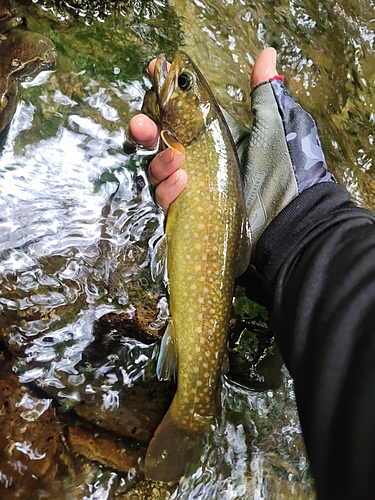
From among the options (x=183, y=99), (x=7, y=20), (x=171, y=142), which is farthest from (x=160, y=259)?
(x=7, y=20)

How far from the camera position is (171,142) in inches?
89.9

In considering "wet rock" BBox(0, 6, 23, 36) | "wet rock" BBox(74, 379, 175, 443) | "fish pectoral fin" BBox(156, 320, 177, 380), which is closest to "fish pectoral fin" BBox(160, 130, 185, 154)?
"fish pectoral fin" BBox(156, 320, 177, 380)

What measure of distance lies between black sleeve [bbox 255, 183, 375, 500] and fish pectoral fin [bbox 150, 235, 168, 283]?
535 mm

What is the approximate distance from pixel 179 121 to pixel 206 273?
2.59ft

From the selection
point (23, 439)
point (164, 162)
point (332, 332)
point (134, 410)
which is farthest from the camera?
point (134, 410)

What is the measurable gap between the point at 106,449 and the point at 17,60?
2.09m

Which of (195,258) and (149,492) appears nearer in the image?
(195,258)

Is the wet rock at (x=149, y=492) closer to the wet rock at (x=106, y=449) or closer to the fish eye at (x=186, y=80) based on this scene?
the wet rock at (x=106, y=449)

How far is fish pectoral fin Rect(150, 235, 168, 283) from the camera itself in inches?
89.5

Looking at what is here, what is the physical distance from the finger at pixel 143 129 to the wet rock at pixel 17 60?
62 cm

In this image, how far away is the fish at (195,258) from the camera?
2133mm

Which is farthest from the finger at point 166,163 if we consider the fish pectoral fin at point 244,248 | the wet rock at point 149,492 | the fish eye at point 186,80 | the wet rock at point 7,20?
the wet rock at point 149,492

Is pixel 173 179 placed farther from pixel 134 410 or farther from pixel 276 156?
pixel 134 410

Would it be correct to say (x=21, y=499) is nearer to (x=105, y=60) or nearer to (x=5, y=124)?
(x=5, y=124)
